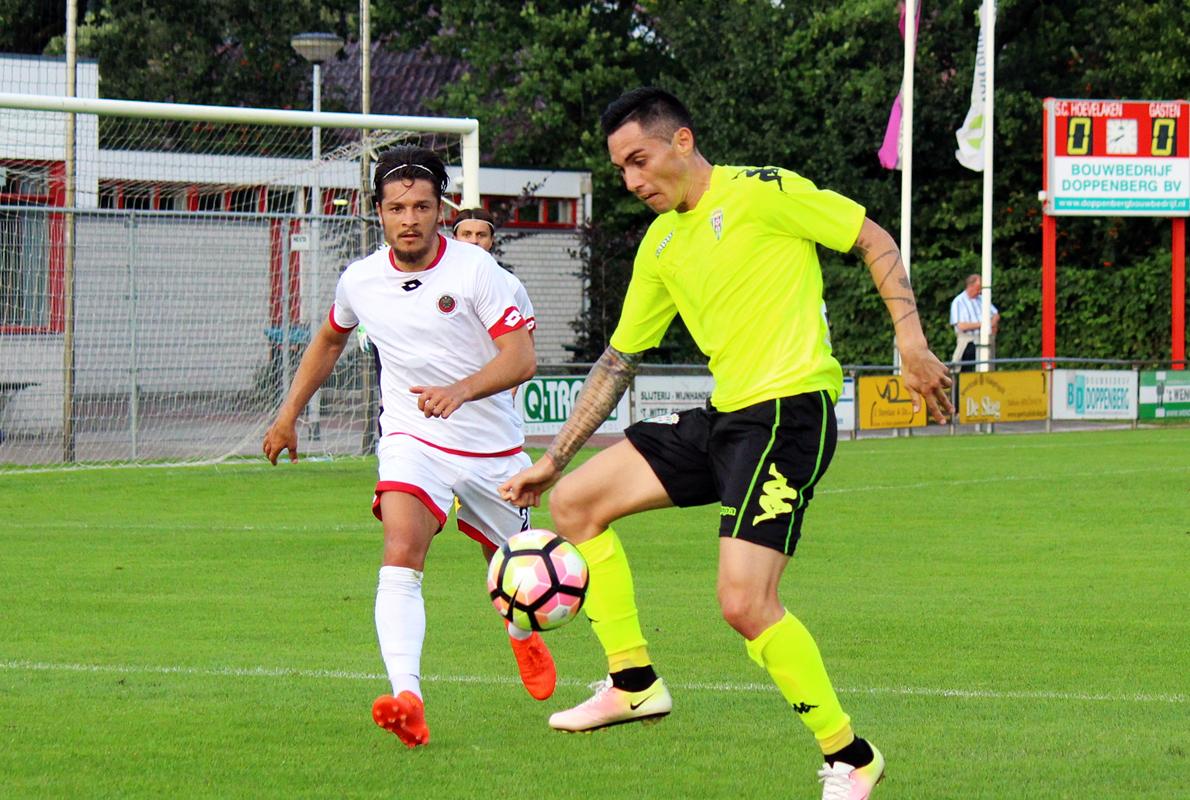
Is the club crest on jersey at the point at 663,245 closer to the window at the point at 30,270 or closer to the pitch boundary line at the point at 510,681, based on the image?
the pitch boundary line at the point at 510,681

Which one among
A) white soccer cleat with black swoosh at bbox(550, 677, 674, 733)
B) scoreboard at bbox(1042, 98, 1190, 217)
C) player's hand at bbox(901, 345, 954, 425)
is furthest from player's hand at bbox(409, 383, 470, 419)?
scoreboard at bbox(1042, 98, 1190, 217)

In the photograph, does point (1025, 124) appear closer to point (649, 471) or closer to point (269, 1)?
point (269, 1)

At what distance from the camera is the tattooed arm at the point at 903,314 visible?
18.0 feet

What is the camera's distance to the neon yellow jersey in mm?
5766

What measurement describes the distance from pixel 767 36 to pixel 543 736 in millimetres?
33647

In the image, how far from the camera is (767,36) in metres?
38.8

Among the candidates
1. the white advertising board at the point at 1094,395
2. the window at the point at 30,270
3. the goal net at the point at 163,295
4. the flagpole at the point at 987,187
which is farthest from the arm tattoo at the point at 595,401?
the flagpole at the point at 987,187

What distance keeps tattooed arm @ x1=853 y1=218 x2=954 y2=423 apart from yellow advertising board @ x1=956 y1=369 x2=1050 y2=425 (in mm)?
20844

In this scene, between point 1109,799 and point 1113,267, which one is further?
point 1113,267

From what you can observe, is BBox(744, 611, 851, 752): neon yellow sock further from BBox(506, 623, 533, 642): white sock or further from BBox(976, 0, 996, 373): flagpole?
BBox(976, 0, 996, 373): flagpole

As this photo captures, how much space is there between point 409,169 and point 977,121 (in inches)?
996

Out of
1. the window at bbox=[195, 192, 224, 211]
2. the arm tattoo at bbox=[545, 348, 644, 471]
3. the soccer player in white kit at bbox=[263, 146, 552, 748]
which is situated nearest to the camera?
the arm tattoo at bbox=[545, 348, 644, 471]

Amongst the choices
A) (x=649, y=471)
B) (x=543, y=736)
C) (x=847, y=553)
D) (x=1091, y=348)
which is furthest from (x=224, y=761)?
(x=1091, y=348)

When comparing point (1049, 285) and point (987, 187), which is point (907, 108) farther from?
point (1049, 285)
